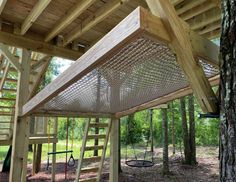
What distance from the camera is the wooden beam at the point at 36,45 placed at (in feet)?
9.20

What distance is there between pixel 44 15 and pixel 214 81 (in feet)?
6.73

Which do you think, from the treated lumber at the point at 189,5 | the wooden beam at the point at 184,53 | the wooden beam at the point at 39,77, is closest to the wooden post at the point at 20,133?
the wooden beam at the point at 39,77

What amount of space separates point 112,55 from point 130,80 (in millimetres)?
676

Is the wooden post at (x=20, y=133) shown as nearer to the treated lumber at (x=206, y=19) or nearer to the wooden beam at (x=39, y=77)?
the wooden beam at (x=39, y=77)

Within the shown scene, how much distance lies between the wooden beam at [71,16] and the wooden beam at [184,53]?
1421mm

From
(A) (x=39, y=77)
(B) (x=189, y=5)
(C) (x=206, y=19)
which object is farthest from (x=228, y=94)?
(A) (x=39, y=77)

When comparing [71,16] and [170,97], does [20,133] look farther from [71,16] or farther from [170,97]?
[170,97]

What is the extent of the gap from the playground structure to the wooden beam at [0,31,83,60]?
0.01 metres

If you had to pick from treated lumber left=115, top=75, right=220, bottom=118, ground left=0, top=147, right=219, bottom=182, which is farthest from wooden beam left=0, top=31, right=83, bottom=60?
ground left=0, top=147, right=219, bottom=182

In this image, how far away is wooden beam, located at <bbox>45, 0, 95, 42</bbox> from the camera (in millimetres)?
2424

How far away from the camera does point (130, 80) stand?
191 centimetres

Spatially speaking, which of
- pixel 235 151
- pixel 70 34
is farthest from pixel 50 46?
pixel 235 151

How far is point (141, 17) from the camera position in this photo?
963 mm

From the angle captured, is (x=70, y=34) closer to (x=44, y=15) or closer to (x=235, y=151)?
(x=44, y=15)
